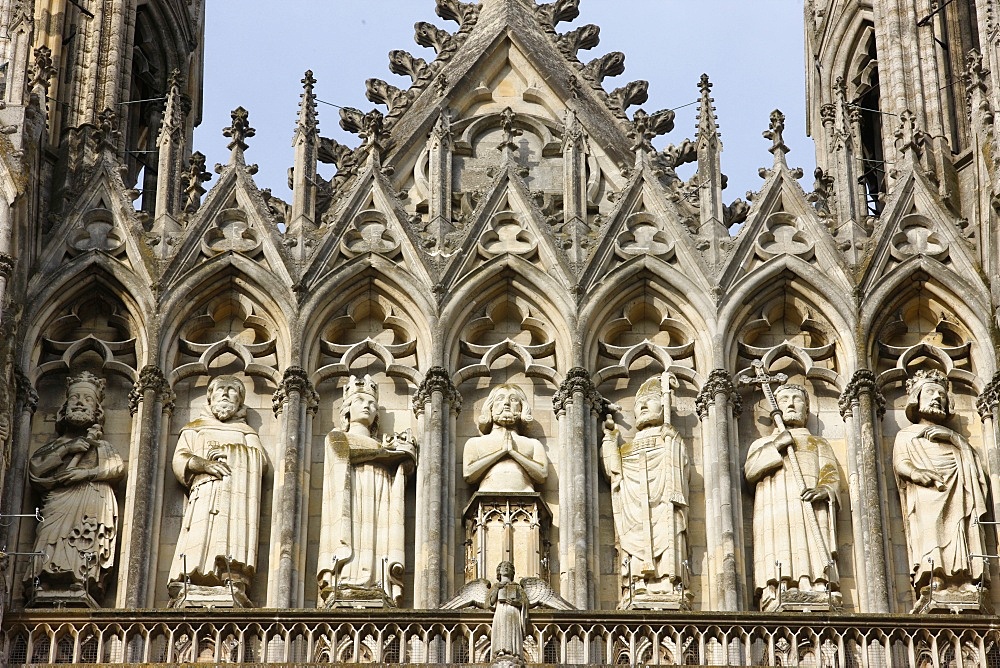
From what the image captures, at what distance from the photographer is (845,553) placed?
2170 centimetres

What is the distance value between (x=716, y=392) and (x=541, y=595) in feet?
8.24

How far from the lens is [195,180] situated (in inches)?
927

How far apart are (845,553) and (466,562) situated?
9.33 ft

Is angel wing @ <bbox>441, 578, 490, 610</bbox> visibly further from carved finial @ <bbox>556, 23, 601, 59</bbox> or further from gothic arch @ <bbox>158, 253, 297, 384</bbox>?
carved finial @ <bbox>556, 23, 601, 59</bbox>

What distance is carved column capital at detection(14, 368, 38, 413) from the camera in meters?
22.1

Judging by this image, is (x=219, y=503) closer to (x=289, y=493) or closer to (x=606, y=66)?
(x=289, y=493)

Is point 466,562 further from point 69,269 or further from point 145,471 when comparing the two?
point 69,269

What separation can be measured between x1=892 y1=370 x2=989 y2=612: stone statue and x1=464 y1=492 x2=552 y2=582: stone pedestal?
274 cm

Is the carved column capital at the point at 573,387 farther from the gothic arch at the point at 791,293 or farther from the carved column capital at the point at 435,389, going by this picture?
the gothic arch at the point at 791,293

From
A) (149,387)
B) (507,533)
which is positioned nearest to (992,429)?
(507,533)

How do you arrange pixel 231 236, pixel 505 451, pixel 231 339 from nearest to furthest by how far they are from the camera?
pixel 505 451, pixel 231 339, pixel 231 236

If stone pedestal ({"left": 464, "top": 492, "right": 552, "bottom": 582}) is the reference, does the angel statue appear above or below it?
below

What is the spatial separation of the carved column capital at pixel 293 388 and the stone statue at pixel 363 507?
0.29 meters

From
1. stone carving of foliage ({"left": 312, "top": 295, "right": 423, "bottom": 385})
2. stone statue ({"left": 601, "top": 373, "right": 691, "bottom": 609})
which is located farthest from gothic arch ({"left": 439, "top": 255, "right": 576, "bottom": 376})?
stone statue ({"left": 601, "top": 373, "right": 691, "bottom": 609})
